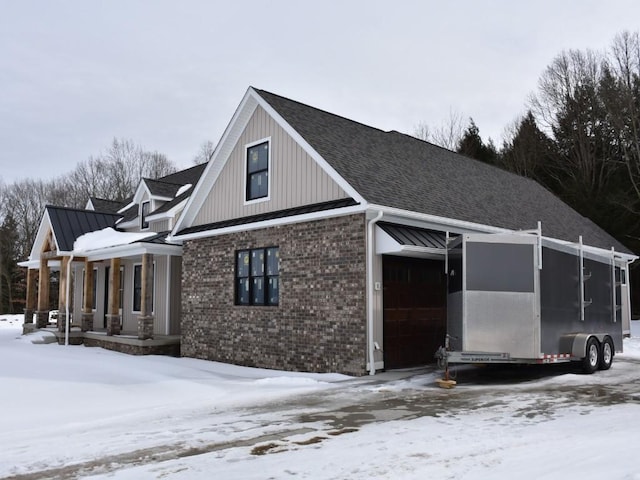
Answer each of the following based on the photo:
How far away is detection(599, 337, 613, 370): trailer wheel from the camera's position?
13225mm

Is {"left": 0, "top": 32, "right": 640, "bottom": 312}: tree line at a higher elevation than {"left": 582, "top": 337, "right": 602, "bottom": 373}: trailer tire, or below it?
higher

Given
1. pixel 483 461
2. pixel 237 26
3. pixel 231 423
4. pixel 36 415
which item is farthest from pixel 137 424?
pixel 237 26

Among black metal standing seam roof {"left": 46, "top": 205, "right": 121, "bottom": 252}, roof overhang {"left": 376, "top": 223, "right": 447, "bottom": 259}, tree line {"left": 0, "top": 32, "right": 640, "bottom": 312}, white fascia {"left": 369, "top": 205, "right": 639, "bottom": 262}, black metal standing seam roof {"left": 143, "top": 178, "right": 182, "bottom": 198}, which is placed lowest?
roof overhang {"left": 376, "top": 223, "right": 447, "bottom": 259}

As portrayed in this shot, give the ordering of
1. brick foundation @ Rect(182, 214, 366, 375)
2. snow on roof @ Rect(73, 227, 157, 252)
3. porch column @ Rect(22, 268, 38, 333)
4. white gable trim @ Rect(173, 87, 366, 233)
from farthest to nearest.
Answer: porch column @ Rect(22, 268, 38, 333)
snow on roof @ Rect(73, 227, 157, 252)
white gable trim @ Rect(173, 87, 366, 233)
brick foundation @ Rect(182, 214, 366, 375)

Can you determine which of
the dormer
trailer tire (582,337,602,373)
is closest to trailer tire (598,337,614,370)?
trailer tire (582,337,602,373)

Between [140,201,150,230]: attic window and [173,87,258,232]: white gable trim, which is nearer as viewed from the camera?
[173,87,258,232]: white gable trim

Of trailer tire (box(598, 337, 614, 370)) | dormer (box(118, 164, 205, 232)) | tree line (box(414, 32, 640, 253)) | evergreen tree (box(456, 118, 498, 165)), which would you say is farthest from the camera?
evergreen tree (box(456, 118, 498, 165))

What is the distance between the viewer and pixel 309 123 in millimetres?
15367

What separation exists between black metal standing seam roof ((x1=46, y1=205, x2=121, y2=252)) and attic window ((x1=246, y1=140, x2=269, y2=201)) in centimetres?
918

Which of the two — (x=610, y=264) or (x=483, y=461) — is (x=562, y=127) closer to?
(x=610, y=264)

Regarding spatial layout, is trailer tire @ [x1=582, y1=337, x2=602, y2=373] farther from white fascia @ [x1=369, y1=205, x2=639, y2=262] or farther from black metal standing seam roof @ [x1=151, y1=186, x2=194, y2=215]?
black metal standing seam roof @ [x1=151, y1=186, x2=194, y2=215]

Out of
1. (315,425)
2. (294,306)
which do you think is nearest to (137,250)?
(294,306)

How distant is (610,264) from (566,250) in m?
3.12

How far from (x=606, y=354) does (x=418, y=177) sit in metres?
6.47
